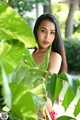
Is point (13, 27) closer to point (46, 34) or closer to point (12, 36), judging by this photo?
point (12, 36)

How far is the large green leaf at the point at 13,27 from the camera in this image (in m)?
0.56

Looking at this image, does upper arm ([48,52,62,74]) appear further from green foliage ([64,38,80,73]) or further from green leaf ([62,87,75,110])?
green foliage ([64,38,80,73])

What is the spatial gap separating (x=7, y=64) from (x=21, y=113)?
0.09 m

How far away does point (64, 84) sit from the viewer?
92 cm

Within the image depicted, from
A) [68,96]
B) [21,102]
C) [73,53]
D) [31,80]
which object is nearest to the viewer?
[21,102]

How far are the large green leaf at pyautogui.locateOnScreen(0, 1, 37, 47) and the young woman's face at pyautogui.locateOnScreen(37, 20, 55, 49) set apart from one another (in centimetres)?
190

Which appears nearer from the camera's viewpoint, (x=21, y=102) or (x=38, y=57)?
(x=21, y=102)

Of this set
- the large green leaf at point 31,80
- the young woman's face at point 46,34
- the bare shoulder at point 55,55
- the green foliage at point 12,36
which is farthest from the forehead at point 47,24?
the green foliage at point 12,36

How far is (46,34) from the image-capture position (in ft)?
8.25

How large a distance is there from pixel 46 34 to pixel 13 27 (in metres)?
1.95

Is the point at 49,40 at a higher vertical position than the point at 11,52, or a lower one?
lower

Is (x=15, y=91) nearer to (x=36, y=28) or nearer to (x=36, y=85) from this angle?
(x=36, y=85)

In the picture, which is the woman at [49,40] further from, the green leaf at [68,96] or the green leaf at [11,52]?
the green leaf at [11,52]

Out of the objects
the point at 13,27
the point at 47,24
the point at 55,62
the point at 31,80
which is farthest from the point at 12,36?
the point at 47,24
